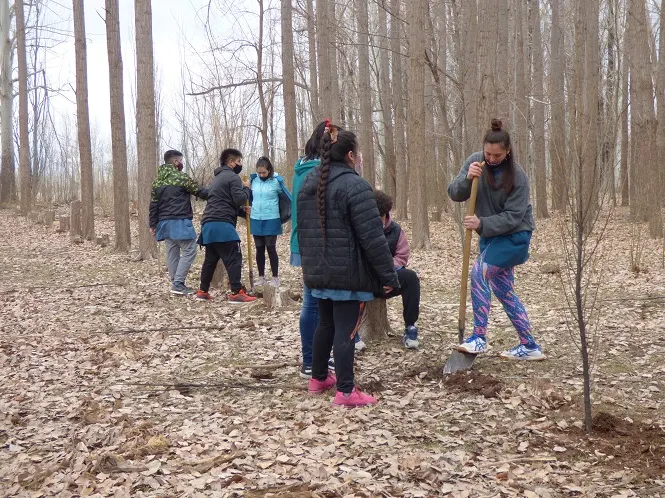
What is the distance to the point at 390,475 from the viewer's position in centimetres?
363

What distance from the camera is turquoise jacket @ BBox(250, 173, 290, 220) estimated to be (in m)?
9.10

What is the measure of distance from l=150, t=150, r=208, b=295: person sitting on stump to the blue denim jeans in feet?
13.5

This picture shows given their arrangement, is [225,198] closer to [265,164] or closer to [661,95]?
[265,164]

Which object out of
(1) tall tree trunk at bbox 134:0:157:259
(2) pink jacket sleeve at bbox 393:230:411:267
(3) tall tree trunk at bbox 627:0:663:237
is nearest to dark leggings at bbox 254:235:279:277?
(2) pink jacket sleeve at bbox 393:230:411:267

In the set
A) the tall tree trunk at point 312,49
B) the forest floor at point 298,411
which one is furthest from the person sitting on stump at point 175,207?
the tall tree trunk at point 312,49

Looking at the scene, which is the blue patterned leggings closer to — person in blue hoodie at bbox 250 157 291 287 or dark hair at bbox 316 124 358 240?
dark hair at bbox 316 124 358 240

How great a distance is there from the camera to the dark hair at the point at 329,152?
4.41 meters

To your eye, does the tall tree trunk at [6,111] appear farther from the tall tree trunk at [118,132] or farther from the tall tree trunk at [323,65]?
the tall tree trunk at [323,65]

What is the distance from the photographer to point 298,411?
4.68 metres

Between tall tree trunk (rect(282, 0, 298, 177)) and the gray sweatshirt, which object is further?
tall tree trunk (rect(282, 0, 298, 177))

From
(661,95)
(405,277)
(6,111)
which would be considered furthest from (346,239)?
(6,111)

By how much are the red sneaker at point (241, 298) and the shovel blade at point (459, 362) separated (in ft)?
12.7

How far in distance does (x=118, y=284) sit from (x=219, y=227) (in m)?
2.73

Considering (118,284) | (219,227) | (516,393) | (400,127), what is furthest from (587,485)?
(400,127)
